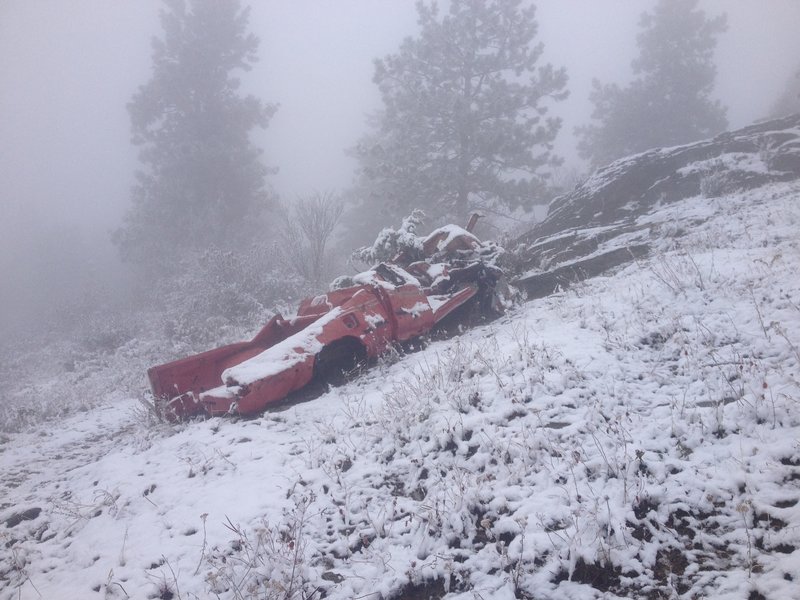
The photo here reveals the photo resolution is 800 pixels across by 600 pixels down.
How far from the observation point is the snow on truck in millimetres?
5129

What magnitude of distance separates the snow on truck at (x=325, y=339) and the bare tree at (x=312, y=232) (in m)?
7.64

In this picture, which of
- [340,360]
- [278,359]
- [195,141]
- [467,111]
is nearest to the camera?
[278,359]

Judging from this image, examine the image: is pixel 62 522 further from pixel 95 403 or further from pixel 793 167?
pixel 793 167

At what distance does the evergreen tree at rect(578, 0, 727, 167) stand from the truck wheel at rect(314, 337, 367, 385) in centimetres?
2376

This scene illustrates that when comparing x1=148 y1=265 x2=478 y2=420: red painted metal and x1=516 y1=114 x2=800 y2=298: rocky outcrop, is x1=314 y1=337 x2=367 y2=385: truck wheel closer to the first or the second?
x1=148 y1=265 x2=478 y2=420: red painted metal

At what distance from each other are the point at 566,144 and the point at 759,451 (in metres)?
99.3

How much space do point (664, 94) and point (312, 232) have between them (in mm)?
21815

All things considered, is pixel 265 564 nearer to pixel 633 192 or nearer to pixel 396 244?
pixel 396 244

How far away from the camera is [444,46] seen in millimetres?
17469

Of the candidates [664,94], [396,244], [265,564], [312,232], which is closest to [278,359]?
[265,564]

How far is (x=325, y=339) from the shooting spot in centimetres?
553

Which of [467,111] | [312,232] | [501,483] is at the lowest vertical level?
[501,483]

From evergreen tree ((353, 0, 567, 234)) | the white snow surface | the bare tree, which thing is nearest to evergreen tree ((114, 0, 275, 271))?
the bare tree

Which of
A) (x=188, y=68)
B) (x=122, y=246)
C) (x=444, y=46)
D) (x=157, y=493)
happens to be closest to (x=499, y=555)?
(x=157, y=493)
